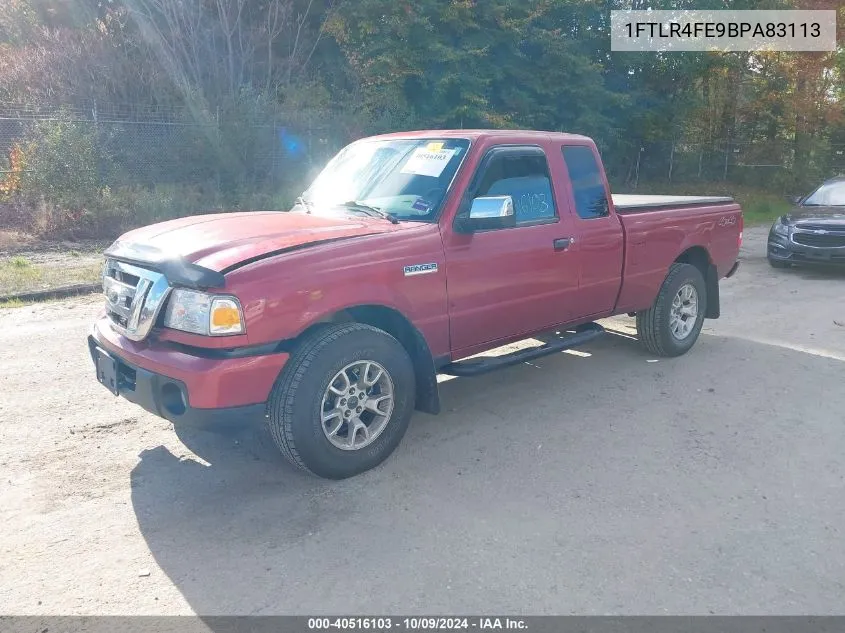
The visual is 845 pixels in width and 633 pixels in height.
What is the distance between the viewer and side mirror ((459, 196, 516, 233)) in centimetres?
444

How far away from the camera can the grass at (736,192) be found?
21.5m

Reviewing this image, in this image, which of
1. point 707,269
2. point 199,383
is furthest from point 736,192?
point 199,383

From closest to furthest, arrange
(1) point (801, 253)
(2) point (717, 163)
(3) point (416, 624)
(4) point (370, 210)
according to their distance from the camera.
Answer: (3) point (416, 624) → (4) point (370, 210) → (1) point (801, 253) → (2) point (717, 163)

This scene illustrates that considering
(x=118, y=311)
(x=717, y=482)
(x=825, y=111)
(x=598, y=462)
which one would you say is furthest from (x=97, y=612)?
(x=825, y=111)

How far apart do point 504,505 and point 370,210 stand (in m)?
2.11

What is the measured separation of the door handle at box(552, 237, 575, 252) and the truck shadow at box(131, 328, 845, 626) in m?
1.16

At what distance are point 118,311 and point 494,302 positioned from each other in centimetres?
233

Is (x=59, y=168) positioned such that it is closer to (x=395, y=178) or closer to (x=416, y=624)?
(x=395, y=178)

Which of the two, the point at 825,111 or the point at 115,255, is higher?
the point at 825,111

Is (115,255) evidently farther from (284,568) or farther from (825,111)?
(825,111)

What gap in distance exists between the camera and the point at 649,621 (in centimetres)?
288

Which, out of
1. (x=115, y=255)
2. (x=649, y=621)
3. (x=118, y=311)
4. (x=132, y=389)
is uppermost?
(x=115, y=255)

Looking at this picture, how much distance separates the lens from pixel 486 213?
4.44m

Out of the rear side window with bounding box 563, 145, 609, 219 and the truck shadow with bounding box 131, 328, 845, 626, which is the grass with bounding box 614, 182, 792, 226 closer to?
the rear side window with bounding box 563, 145, 609, 219
